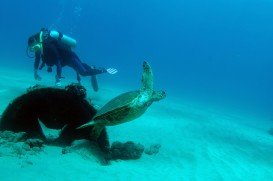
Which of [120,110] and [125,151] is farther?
[125,151]

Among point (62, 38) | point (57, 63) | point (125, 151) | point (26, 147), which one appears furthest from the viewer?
point (62, 38)

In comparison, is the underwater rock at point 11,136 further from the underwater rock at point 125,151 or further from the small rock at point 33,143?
the underwater rock at point 125,151

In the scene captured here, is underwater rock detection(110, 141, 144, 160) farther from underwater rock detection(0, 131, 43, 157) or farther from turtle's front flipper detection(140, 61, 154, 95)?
underwater rock detection(0, 131, 43, 157)

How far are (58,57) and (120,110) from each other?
5458 millimetres

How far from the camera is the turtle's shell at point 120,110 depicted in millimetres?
5008

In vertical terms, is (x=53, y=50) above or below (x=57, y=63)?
above

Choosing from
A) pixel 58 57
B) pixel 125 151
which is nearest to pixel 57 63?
pixel 58 57

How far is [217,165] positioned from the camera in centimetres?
664

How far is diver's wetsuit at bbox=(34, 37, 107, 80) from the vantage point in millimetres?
9666

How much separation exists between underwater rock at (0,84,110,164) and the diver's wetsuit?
391 centimetres

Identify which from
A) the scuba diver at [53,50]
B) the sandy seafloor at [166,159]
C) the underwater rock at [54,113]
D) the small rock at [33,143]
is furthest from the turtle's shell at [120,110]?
the scuba diver at [53,50]

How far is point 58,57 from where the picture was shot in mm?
9898

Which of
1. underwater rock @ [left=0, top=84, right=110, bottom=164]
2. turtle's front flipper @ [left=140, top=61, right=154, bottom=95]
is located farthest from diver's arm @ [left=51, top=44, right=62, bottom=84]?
turtle's front flipper @ [left=140, top=61, right=154, bottom=95]

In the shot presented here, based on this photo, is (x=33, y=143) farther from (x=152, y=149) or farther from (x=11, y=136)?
(x=152, y=149)
